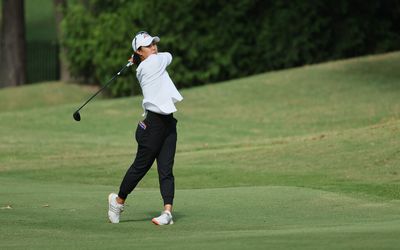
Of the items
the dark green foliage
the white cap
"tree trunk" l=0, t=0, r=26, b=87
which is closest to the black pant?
the white cap

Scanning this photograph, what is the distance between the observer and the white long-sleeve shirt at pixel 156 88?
1084 cm

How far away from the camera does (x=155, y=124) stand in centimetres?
1089

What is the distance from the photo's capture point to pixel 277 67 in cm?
3369

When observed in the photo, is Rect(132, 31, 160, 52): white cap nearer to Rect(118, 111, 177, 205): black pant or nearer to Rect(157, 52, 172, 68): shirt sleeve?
Rect(157, 52, 172, 68): shirt sleeve

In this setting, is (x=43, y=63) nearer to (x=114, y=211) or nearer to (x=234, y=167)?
(x=234, y=167)

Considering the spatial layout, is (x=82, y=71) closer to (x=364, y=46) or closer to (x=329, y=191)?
(x=364, y=46)

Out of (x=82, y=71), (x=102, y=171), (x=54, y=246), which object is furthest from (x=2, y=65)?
(x=54, y=246)

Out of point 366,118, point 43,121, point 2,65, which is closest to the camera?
point 366,118

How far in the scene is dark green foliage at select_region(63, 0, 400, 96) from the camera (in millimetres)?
32750

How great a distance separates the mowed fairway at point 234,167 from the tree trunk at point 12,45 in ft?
8.54

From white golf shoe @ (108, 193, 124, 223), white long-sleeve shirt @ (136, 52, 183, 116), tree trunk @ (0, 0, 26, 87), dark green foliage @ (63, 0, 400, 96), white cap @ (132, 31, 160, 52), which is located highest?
white cap @ (132, 31, 160, 52)

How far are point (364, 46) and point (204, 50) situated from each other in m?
4.81

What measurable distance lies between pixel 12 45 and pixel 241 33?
29.9 ft

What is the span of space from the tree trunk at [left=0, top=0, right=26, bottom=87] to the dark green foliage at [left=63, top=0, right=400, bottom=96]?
4.83 m
